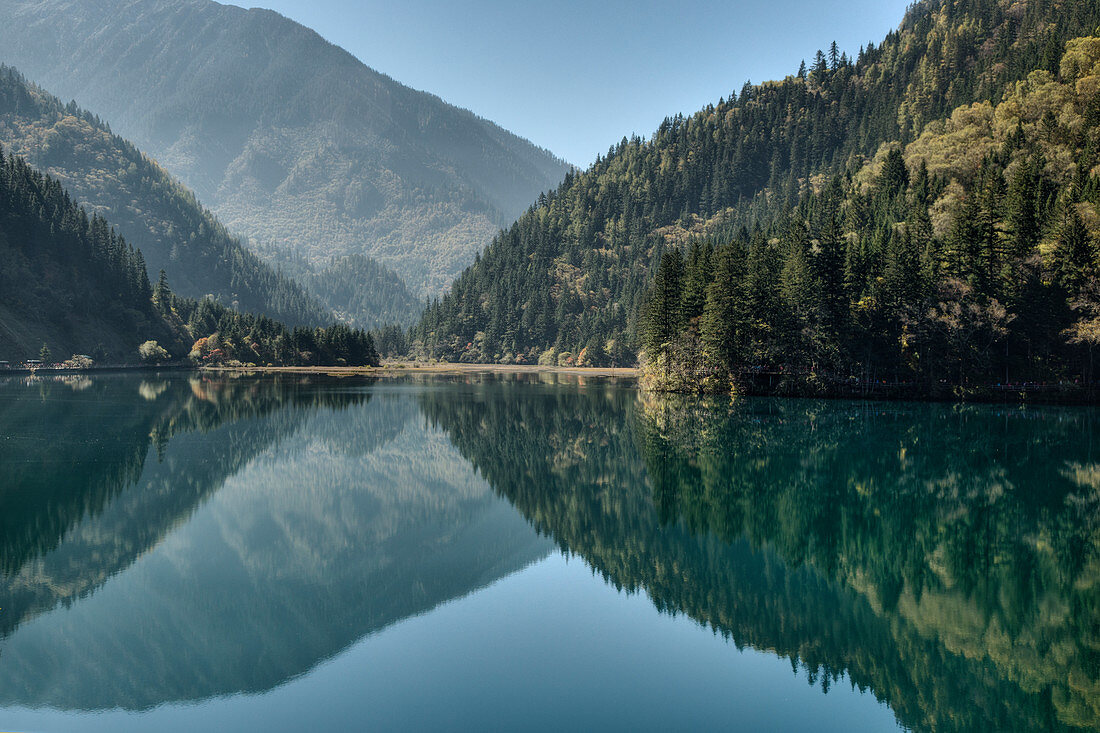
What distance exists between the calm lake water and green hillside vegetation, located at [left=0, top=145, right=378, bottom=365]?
122885 millimetres

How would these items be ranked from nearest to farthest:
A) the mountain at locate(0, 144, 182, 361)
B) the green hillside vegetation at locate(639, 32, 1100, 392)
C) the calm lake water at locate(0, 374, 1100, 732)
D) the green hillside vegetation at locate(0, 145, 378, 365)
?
the calm lake water at locate(0, 374, 1100, 732)
the green hillside vegetation at locate(639, 32, 1100, 392)
the mountain at locate(0, 144, 182, 361)
the green hillside vegetation at locate(0, 145, 378, 365)

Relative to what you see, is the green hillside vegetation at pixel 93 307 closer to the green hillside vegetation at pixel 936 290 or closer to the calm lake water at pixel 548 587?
the green hillside vegetation at pixel 936 290

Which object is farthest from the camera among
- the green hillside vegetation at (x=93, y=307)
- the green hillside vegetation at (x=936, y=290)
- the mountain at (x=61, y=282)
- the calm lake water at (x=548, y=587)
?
the green hillside vegetation at (x=93, y=307)

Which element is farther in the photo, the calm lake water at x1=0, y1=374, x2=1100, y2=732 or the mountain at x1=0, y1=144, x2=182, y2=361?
the mountain at x1=0, y1=144, x2=182, y2=361

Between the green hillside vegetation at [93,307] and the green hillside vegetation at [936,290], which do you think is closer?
the green hillside vegetation at [936,290]

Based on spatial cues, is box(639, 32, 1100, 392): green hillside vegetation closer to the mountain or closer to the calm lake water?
the calm lake water

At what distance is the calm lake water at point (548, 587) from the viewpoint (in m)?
14.3

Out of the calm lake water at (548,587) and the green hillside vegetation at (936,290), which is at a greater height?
the green hillside vegetation at (936,290)

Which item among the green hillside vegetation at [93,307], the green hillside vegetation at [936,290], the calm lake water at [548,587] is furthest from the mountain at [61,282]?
the green hillside vegetation at [936,290]

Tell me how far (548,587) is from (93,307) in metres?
175

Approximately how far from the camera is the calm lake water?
561 inches

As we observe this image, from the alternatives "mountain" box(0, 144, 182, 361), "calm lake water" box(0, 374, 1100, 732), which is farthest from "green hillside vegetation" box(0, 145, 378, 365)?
"calm lake water" box(0, 374, 1100, 732)

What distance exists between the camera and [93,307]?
16162 cm

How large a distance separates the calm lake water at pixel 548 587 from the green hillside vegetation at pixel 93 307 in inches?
4838
